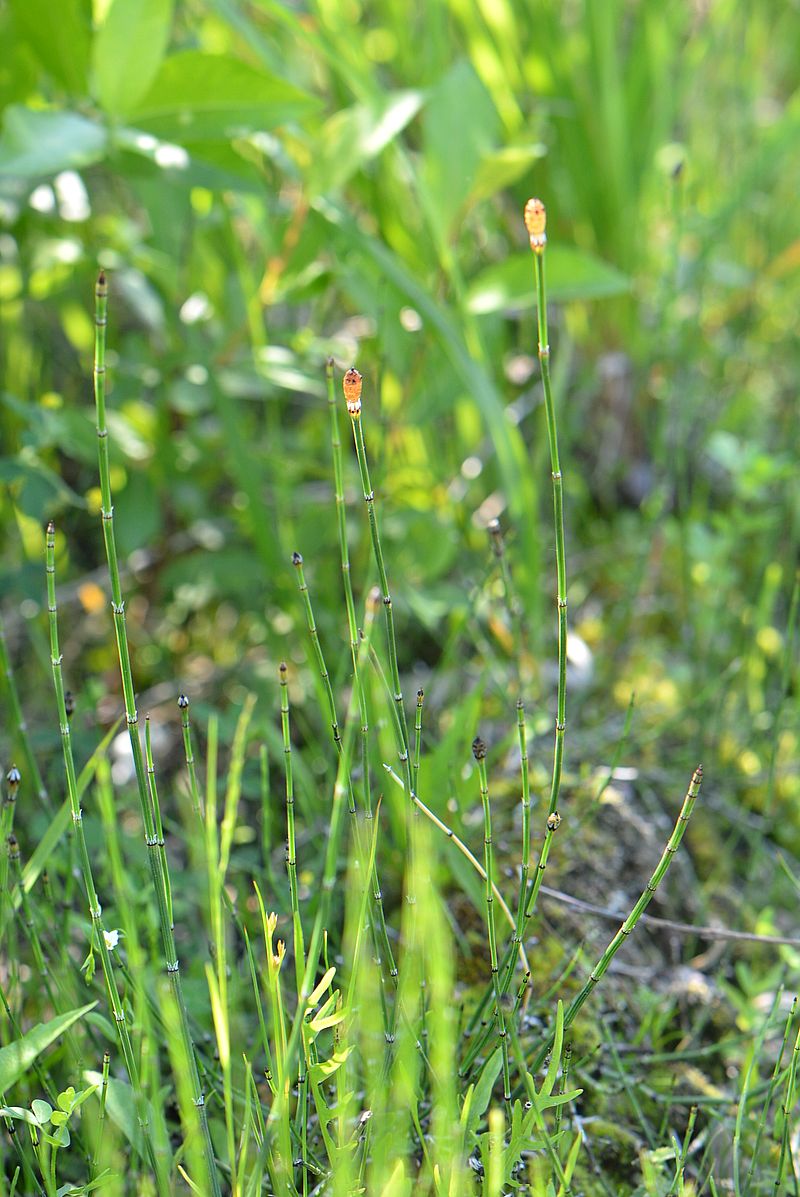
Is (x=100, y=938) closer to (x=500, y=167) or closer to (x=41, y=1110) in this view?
(x=41, y=1110)

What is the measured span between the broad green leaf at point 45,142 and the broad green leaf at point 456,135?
401 mm

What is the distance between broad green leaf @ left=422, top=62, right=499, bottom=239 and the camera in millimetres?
1254

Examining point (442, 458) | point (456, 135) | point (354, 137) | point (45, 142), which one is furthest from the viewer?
point (442, 458)

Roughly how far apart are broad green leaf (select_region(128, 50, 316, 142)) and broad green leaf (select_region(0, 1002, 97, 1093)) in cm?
83

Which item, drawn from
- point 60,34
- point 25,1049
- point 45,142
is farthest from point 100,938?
point 60,34

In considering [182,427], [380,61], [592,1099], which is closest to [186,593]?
[182,427]

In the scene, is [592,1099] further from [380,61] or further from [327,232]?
[380,61]

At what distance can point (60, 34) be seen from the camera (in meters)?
1.16

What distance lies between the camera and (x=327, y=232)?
1234 mm

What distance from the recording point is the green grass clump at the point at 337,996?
632 millimetres

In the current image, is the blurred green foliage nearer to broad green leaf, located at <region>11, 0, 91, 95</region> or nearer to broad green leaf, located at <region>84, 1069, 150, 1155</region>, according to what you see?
broad green leaf, located at <region>11, 0, 91, 95</region>

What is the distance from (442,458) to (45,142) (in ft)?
2.12

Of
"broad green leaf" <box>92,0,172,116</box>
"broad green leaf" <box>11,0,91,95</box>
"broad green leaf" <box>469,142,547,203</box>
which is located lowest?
"broad green leaf" <box>469,142,547,203</box>

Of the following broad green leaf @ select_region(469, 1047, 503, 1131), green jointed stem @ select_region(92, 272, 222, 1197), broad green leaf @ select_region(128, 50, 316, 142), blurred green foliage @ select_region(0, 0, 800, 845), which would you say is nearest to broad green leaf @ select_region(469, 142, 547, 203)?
blurred green foliage @ select_region(0, 0, 800, 845)
